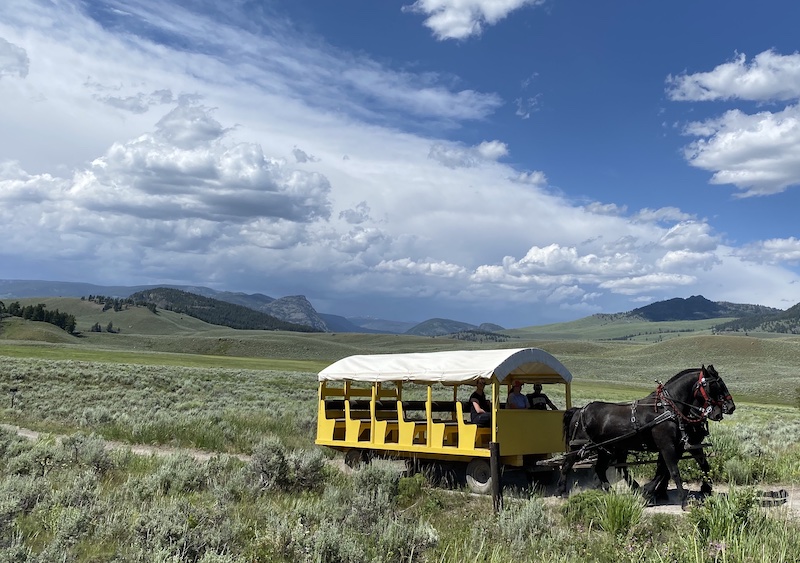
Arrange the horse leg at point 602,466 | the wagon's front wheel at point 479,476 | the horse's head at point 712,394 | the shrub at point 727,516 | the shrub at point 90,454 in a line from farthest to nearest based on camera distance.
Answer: the wagon's front wheel at point 479,476 → the horse leg at point 602,466 → the shrub at point 90,454 → the horse's head at point 712,394 → the shrub at point 727,516

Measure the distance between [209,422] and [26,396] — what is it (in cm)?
1186

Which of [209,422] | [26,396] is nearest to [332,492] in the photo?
[209,422]

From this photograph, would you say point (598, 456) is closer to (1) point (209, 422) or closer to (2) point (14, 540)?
(2) point (14, 540)

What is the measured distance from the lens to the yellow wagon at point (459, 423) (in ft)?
37.5

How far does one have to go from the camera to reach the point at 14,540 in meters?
6.51

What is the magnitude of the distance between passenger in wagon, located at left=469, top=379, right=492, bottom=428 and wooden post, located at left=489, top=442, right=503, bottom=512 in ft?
2.46

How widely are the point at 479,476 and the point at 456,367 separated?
2139mm

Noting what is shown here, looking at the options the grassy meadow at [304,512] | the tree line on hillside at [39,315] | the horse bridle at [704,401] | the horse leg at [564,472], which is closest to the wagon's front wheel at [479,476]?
the grassy meadow at [304,512]

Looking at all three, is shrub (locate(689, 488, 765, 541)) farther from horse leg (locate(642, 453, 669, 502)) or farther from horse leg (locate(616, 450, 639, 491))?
horse leg (locate(616, 450, 639, 491))

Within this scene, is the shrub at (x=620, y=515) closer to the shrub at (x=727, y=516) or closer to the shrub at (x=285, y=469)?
the shrub at (x=727, y=516)

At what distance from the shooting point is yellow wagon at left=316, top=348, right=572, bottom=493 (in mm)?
11438

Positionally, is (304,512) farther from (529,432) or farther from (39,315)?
(39,315)

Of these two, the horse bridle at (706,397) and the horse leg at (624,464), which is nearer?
the horse bridle at (706,397)

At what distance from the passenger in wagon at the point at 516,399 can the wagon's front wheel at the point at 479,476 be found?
1.46 metres
